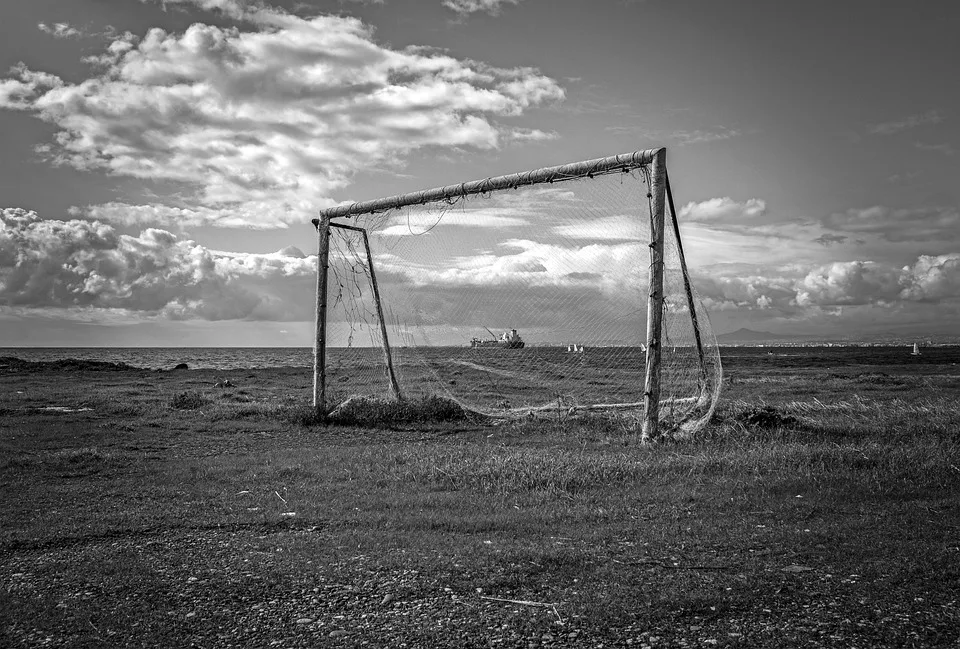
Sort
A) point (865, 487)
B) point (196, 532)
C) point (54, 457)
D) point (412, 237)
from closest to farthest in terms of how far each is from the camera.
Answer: point (196, 532), point (865, 487), point (54, 457), point (412, 237)

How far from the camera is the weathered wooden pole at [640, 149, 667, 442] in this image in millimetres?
11406

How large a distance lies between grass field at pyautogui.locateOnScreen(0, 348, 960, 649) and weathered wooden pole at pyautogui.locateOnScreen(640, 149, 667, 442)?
594 millimetres

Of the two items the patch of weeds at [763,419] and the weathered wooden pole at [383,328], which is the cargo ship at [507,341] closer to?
the weathered wooden pole at [383,328]

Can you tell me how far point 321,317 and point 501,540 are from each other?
11.2m

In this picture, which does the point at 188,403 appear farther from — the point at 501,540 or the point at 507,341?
the point at 501,540

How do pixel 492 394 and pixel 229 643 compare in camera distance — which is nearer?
pixel 229 643

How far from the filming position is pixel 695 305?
43.3 feet

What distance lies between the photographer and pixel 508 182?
531 inches

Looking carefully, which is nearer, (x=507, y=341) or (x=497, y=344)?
(x=507, y=341)

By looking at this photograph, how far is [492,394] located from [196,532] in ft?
58.8

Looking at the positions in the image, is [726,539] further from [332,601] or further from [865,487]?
[332,601]

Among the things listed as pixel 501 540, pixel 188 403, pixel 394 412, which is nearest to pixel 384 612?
pixel 501 540

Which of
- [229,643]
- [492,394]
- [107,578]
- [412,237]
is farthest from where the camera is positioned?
[492,394]

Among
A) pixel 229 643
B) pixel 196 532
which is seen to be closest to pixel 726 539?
pixel 229 643
